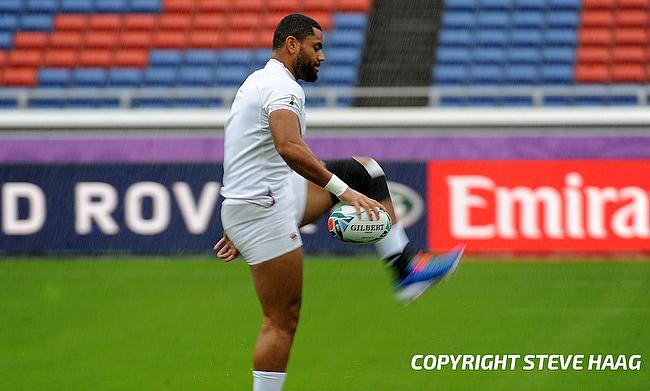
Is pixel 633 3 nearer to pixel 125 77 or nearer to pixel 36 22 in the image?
pixel 125 77

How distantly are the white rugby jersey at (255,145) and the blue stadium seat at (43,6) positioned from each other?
13.1m

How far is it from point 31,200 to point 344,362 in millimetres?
6233

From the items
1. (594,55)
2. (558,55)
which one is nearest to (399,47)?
(558,55)

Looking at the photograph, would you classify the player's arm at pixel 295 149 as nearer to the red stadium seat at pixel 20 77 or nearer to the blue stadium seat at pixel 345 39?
the blue stadium seat at pixel 345 39

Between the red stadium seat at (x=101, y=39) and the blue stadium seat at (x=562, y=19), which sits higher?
the blue stadium seat at (x=562, y=19)

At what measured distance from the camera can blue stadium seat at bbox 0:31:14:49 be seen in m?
16.4

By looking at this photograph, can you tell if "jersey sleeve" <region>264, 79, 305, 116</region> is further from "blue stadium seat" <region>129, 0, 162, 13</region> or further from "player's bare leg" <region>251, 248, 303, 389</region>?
"blue stadium seat" <region>129, 0, 162, 13</region>

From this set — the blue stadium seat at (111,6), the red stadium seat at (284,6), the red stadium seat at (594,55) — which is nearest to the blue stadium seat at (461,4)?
the red stadium seat at (594,55)

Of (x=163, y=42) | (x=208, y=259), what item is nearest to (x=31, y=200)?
(x=208, y=259)

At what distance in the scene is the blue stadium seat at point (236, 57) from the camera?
15945 millimetres

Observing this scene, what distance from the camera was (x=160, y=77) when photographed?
15828mm

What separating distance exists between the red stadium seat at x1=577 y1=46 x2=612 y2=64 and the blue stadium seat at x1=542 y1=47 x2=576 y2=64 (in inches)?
4.7

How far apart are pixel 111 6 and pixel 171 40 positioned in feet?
3.99

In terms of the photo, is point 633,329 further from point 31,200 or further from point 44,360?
point 31,200
